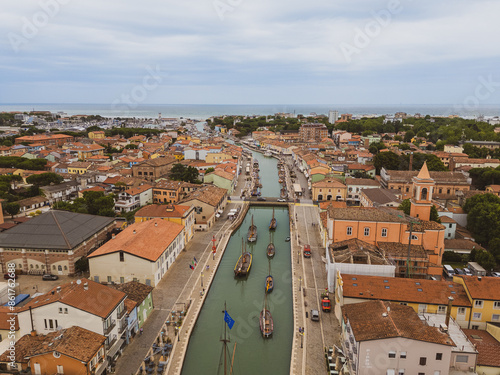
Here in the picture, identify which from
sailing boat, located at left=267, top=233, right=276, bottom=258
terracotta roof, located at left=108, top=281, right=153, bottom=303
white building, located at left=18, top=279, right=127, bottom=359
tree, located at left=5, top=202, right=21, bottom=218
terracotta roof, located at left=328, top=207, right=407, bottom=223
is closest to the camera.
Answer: white building, located at left=18, top=279, right=127, bottom=359

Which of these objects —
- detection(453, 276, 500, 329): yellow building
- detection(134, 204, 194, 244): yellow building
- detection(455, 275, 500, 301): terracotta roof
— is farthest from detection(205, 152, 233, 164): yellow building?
detection(453, 276, 500, 329): yellow building

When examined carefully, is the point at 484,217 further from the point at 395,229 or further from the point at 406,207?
the point at 395,229

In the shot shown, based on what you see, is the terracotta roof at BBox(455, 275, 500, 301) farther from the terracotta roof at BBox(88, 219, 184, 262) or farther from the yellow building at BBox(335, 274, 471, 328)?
the terracotta roof at BBox(88, 219, 184, 262)

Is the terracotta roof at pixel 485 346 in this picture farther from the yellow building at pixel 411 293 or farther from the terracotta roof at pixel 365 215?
the terracotta roof at pixel 365 215

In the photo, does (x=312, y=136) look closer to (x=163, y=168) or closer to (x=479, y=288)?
(x=163, y=168)

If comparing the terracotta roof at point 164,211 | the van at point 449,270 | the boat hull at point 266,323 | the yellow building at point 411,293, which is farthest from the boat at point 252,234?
the van at point 449,270

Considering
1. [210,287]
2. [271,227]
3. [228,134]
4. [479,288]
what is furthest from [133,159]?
[228,134]
